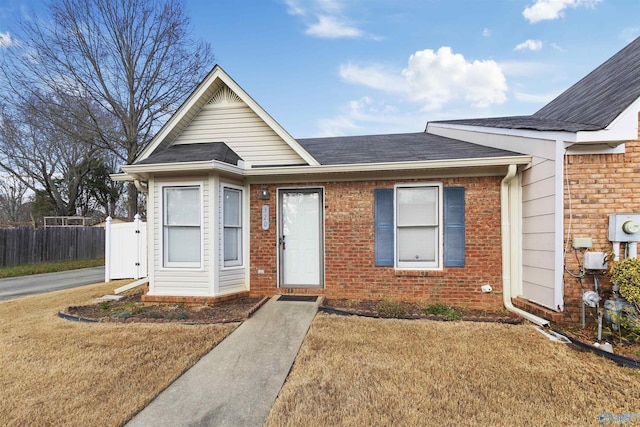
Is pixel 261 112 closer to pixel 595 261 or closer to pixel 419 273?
pixel 419 273

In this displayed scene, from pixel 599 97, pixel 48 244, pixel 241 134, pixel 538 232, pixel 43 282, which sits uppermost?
pixel 599 97

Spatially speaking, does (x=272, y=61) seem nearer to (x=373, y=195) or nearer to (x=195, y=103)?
(x=195, y=103)

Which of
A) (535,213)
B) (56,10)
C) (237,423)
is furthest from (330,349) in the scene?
(56,10)

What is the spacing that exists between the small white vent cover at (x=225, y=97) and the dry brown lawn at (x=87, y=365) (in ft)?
15.6

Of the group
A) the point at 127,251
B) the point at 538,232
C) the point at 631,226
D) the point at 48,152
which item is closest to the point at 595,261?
the point at 631,226

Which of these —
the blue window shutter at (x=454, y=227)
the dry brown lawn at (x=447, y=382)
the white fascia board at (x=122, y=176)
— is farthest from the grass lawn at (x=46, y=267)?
the blue window shutter at (x=454, y=227)

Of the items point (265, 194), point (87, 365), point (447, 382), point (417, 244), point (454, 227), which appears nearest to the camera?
point (447, 382)

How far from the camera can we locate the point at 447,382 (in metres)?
3.38

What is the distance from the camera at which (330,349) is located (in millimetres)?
4219

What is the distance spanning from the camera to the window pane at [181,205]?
6.51 meters

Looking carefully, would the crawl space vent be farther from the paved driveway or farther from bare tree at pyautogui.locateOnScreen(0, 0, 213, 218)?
bare tree at pyautogui.locateOnScreen(0, 0, 213, 218)

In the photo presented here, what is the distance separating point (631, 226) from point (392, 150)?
4.18 meters

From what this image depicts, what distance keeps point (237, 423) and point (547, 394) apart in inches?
115

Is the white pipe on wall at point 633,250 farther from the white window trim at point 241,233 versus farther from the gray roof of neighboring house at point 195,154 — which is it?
the gray roof of neighboring house at point 195,154
